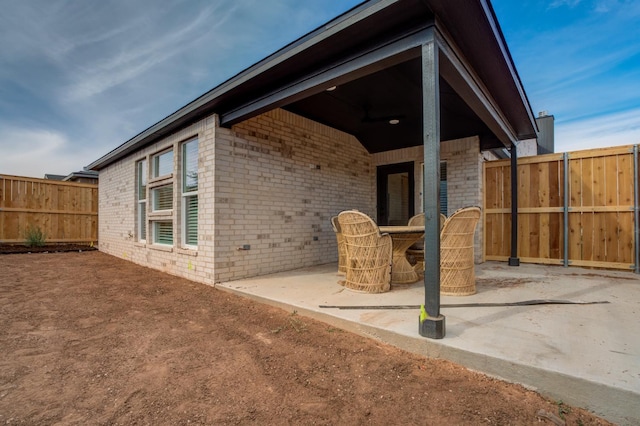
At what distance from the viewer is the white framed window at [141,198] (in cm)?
655

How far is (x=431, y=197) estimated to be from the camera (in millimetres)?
2211

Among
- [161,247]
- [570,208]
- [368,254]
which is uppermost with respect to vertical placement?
[570,208]

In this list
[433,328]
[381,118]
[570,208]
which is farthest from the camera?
[381,118]

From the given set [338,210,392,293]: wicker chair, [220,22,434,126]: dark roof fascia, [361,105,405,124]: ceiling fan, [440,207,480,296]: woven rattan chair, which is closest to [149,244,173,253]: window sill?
[220,22,434,126]: dark roof fascia

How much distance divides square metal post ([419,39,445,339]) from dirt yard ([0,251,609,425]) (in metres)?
0.32

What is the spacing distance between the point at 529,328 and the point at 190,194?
4724 millimetres

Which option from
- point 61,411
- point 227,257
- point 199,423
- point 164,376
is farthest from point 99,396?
point 227,257

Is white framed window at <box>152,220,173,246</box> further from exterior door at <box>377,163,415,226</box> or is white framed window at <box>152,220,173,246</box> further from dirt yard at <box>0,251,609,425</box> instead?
exterior door at <box>377,163,415,226</box>

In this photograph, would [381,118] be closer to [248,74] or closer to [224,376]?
[248,74]

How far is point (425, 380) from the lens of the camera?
178cm

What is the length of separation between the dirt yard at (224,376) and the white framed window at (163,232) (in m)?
2.27

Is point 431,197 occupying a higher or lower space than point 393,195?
lower

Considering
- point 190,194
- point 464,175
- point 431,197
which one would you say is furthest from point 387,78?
point 190,194

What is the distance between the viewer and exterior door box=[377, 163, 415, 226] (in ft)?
22.8
